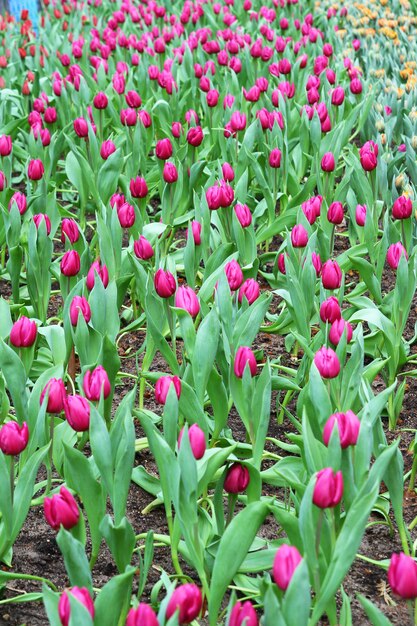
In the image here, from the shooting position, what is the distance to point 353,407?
7.69ft

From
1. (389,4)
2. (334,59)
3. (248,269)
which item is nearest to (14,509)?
(248,269)

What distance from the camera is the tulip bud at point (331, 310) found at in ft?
7.79

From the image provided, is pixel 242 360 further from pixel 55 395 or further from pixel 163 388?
pixel 55 395

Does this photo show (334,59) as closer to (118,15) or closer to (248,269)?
(118,15)

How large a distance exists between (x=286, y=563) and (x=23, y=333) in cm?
→ 105

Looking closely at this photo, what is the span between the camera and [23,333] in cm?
236

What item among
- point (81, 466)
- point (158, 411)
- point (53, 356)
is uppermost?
point (81, 466)

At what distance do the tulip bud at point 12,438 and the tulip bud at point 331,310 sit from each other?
817 mm

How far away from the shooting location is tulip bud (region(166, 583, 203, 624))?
148 cm

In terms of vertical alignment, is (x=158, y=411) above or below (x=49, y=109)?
below

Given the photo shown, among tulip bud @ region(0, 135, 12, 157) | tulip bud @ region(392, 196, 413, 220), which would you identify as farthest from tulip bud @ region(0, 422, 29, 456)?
tulip bud @ region(0, 135, 12, 157)

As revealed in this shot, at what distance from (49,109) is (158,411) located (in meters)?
1.83

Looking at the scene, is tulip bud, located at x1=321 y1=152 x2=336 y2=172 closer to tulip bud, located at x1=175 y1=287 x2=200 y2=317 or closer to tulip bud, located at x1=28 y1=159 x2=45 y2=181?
tulip bud, located at x1=28 y1=159 x2=45 y2=181

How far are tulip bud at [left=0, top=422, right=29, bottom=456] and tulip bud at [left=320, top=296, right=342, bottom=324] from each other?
817mm
